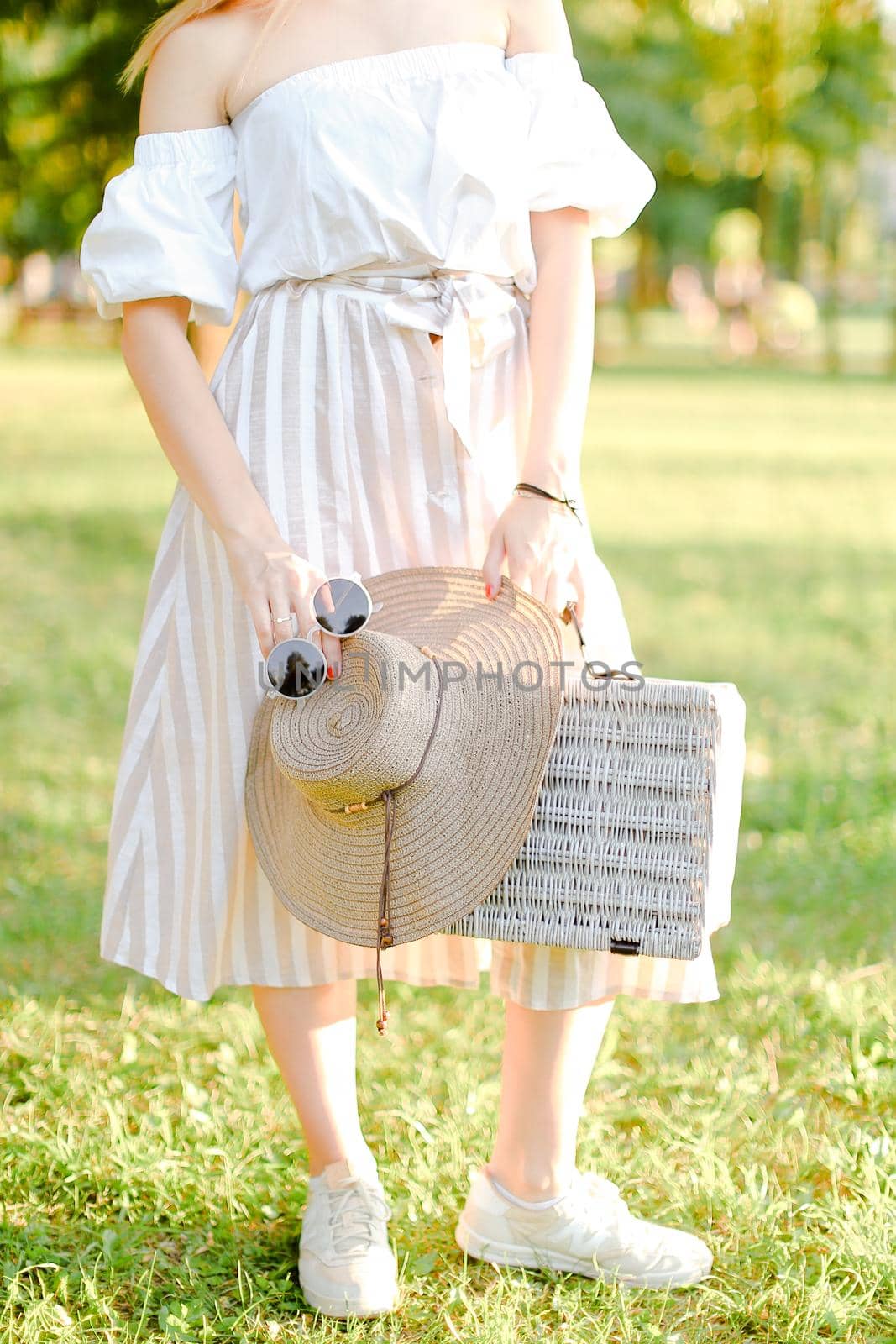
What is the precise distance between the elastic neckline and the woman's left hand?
0.55 m

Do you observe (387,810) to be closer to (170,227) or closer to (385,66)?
(170,227)

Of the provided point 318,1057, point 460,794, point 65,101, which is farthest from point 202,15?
point 65,101

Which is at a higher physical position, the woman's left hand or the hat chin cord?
the woman's left hand

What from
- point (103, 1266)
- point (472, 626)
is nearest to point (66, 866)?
point (103, 1266)

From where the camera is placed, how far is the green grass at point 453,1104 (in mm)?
1911

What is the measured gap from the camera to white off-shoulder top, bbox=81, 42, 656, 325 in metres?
1.74

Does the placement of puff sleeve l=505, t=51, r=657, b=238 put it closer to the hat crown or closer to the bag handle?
the bag handle

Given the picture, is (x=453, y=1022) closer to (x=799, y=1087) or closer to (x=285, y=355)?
(x=799, y=1087)

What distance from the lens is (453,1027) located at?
2.74m

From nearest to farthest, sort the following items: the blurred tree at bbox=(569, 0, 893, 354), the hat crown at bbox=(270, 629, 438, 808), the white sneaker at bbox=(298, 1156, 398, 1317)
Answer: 1. the hat crown at bbox=(270, 629, 438, 808)
2. the white sneaker at bbox=(298, 1156, 398, 1317)
3. the blurred tree at bbox=(569, 0, 893, 354)

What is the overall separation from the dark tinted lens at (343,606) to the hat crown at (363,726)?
0.02 meters

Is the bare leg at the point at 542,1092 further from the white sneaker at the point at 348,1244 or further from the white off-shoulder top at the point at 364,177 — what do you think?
the white off-shoulder top at the point at 364,177

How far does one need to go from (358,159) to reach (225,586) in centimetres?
56

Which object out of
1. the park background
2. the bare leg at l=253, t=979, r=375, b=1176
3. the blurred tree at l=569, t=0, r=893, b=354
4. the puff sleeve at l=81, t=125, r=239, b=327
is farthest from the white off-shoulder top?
the blurred tree at l=569, t=0, r=893, b=354
